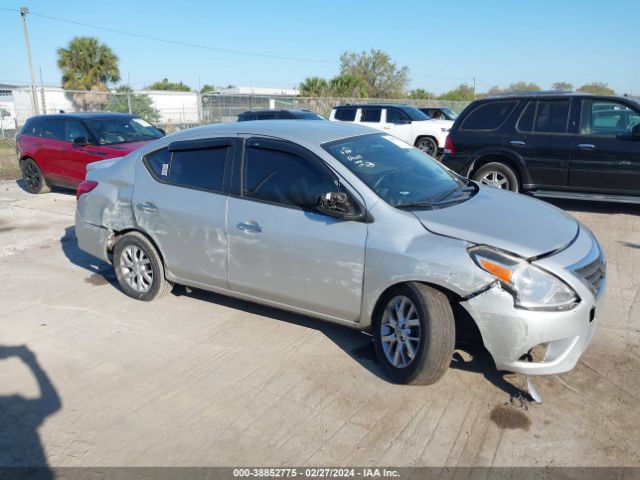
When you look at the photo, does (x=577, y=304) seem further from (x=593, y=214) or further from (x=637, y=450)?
(x=593, y=214)

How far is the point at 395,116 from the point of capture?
1686 centimetres

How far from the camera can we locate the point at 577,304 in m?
3.28

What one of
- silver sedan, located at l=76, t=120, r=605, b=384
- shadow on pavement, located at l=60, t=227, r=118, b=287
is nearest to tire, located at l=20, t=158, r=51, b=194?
shadow on pavement, located at l=60, t=227, r=118, b=287

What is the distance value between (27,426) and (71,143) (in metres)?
8.00

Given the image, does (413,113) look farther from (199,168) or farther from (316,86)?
(316,86)

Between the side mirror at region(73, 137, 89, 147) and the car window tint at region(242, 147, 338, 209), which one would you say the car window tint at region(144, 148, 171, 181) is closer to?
the car window tint at region(242, 147, 338, 209)

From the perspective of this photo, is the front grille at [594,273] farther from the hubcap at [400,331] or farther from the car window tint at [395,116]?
the car window tint at [395,116]

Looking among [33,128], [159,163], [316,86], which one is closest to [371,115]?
[33,128]

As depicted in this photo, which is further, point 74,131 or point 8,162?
point 8,162

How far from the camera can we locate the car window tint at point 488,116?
8.78m

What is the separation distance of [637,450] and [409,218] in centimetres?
189

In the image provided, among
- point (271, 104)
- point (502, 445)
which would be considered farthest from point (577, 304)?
point (271, 104)

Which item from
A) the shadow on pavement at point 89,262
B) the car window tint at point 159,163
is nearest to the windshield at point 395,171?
the car window tint at point 159,163

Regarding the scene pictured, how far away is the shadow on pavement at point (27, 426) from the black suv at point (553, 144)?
7.14 m
